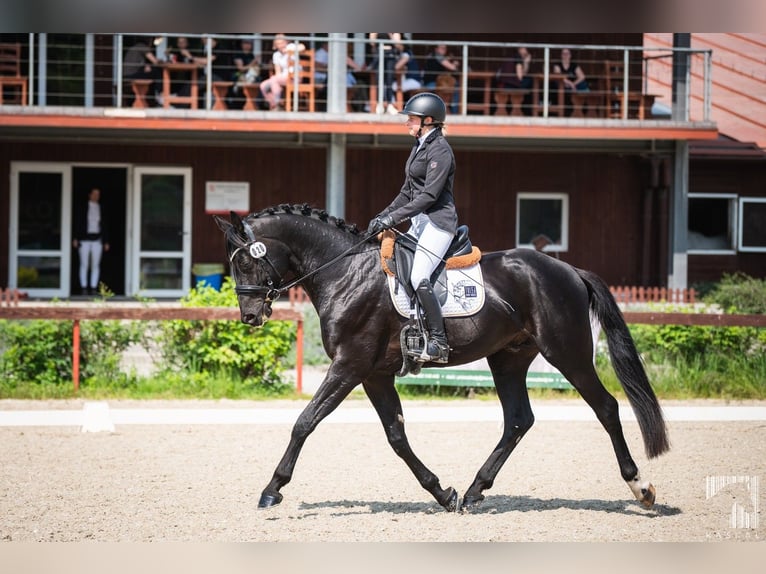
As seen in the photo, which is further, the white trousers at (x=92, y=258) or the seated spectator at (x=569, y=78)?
the white trousers at (x=92, y=258)

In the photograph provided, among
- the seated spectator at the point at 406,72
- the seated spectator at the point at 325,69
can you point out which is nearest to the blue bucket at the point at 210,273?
the seated spectator at the point at 325,69

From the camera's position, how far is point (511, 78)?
72.7 feet

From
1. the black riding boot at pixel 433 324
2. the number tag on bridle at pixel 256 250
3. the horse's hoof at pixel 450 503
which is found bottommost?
the horse's hoof at pixel 450 503

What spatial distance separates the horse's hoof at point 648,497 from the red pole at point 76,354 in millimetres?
8963

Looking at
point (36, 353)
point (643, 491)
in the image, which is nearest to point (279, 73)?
point (36, 353)

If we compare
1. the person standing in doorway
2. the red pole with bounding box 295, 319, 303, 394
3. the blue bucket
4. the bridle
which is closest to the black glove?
the bridle

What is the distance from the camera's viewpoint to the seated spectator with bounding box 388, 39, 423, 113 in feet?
70.1

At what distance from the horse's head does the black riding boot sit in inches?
47.1

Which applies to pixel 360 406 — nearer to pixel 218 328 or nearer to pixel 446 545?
pixel 218 328

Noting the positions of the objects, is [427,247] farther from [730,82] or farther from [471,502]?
[730,82]

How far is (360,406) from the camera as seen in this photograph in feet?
48.1

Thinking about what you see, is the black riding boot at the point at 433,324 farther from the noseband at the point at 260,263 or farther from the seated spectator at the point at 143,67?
the seated spectator at the point at 143,67

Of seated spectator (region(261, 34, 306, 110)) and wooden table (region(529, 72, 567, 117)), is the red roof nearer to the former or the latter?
wooden table (region(529, 72, 567, 117))

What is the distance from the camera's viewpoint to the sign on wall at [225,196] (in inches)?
938
